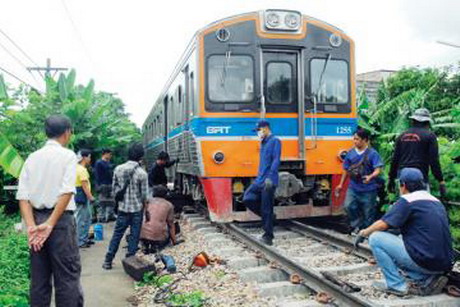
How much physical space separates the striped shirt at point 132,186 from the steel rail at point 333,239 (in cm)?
255

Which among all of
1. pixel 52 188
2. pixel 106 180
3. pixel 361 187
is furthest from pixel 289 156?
pixel 52 188

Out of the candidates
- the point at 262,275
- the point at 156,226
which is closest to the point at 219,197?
the point at 156,226

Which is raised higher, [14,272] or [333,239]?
[333,239]

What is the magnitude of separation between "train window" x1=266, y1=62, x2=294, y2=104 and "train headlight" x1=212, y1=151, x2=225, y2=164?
1266 millimetres

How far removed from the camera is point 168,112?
12062 millimetres

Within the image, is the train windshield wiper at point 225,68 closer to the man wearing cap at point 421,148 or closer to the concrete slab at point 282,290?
the man wearing cap at point 421,148

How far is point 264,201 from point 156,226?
1668 mm

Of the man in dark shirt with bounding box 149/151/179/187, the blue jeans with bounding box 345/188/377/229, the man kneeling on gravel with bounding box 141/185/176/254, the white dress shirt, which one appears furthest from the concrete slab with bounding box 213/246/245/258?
the man in dark shirt with bounding box 149/151/179/187

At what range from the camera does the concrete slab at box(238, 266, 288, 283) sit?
5.23m

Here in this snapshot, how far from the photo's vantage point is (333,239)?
6.69m

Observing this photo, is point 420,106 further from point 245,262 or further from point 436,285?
point 436,285

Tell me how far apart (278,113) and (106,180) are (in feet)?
14.0

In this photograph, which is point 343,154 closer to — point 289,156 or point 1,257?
point 289,156

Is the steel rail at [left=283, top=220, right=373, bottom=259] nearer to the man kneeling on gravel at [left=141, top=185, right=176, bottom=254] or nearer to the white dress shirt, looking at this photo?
the man kneeling on gravel at [left=141, top=185, right=176, bottom=254]
